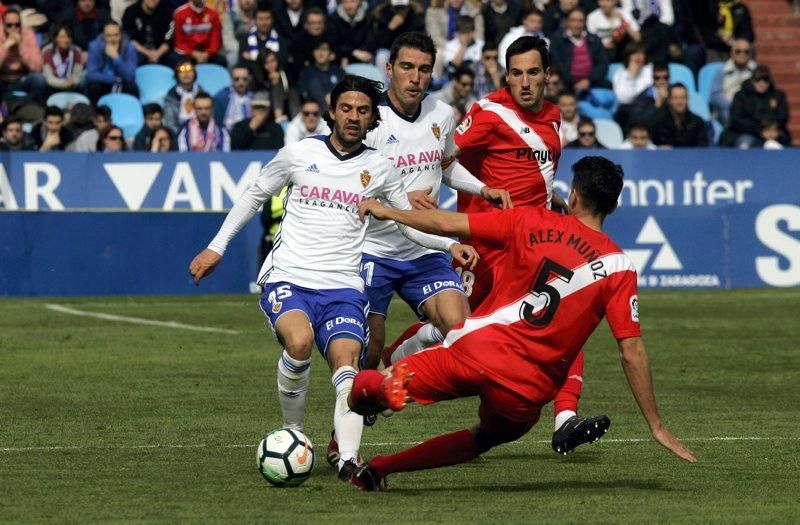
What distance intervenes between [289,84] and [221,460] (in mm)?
15771

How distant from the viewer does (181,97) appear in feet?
76.5

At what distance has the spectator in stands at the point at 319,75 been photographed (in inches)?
940

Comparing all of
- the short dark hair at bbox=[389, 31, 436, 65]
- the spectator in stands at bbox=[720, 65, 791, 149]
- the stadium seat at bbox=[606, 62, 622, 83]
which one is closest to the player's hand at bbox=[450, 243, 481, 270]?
the short dark hair at bbox=[389, 31, 436, 65]

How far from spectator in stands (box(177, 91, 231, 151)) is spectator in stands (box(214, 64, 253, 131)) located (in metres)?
0.92

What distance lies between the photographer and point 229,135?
22.7 metres

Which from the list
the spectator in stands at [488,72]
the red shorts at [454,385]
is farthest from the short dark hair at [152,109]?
the red shorts at [454,385]

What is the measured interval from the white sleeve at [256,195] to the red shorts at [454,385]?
158 centimetres

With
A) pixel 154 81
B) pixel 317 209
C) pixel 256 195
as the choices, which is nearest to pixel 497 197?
pixel 317 209

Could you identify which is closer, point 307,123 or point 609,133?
point 307,123

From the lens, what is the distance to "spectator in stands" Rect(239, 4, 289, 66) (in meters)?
24.4

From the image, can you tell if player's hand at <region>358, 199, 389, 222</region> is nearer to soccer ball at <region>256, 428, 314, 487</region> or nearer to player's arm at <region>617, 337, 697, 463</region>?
soccer ball at <region>256, 428, 314, 487</region>

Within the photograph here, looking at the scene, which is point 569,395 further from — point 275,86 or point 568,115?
point 275,86

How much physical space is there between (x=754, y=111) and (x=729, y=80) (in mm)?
1240

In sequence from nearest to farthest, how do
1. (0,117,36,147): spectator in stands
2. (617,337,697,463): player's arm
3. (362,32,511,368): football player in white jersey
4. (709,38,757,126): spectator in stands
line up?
(617,337,697,463): player's arm < (362,32,511,368): football player in white jersey < (0,117,36,147): spectator in stands < (709,38,757,126): spectator in stands
